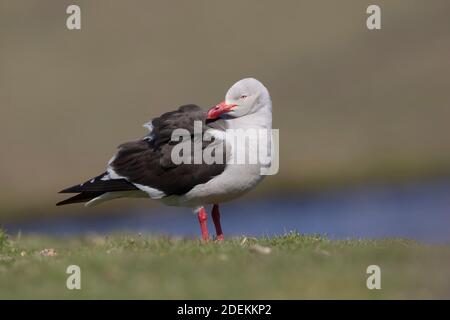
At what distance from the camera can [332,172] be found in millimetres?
32531

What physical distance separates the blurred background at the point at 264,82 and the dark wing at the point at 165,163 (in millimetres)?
8766

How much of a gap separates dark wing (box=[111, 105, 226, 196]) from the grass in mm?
1190

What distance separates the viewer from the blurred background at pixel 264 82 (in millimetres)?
30016

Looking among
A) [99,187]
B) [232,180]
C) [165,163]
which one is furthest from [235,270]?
[99,187]

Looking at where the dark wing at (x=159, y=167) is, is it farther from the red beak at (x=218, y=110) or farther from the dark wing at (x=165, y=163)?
the red beak at (x=218, y=110)

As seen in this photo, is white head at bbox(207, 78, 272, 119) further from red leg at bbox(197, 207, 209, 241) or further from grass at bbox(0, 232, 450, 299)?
grass at bbox(0, 232, 450, 299)

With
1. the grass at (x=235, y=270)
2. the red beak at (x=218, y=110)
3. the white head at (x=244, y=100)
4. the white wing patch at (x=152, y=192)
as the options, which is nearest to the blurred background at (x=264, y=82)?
the white head at (x=244, y=100)

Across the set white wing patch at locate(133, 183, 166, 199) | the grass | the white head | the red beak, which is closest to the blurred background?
the white head

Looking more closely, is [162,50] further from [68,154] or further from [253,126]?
[253,126]

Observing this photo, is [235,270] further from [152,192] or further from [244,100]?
[244,100]

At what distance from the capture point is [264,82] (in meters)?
38.5

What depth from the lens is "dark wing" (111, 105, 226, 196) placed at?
13.8 meters

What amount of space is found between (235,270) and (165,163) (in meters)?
3.69

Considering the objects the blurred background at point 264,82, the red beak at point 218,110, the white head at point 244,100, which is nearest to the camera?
the red beak at point 218,110
